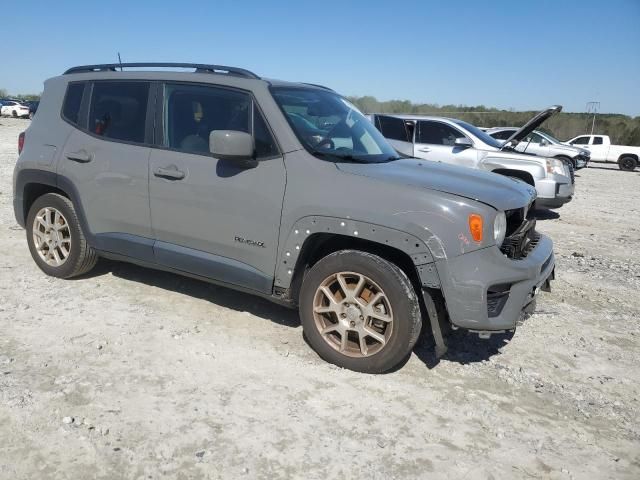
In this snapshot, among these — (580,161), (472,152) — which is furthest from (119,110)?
(580,161)

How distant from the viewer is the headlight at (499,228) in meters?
3.36

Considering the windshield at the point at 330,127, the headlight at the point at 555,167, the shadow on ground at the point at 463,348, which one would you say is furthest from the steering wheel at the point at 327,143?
the headlight at the point at 555,167

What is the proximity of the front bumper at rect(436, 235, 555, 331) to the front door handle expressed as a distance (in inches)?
80.8

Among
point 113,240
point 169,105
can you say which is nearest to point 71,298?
point 113,240

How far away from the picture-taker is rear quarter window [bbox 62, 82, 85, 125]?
4.76m

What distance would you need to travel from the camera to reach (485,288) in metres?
3.21

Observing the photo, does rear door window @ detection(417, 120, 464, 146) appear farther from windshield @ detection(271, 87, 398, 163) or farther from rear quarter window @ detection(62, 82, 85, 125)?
rear quarter window @ detection(62, 82, 85, 125)

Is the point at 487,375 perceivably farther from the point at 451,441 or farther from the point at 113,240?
the point at 113,240

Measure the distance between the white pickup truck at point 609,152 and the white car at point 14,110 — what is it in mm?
40879

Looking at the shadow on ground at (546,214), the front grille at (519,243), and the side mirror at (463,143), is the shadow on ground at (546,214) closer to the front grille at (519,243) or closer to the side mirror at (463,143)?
the side mirror at (463,143)

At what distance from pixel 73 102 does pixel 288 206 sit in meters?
2.50

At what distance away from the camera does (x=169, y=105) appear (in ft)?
13.9

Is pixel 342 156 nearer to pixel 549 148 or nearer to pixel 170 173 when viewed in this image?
pixel 170 173

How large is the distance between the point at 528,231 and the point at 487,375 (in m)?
1.05
